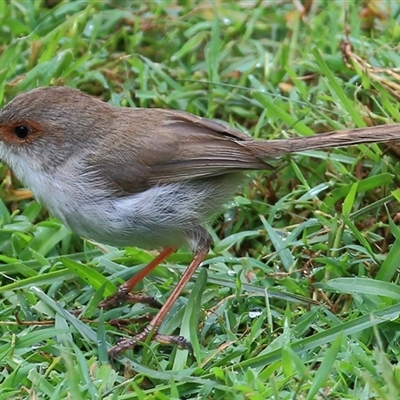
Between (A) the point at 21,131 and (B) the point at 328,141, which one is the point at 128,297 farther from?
(B) the point at 328,141

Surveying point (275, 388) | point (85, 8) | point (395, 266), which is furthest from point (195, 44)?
point (275, 388)

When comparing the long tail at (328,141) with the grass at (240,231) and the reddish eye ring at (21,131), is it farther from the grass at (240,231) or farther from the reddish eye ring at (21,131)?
the reddish eye ring at (21,131)

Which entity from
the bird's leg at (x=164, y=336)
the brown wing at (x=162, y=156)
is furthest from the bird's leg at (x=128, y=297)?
the brown wing at (x=162, y=156)

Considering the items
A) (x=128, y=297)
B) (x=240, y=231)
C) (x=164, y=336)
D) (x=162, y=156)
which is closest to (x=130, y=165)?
(x=162, y=156)

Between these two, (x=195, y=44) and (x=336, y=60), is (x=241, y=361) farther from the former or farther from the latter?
(x=195, y=44)

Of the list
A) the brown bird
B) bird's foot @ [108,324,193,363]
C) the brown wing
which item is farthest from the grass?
the brown wing

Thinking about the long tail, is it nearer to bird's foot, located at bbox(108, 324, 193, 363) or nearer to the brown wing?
the brown wing

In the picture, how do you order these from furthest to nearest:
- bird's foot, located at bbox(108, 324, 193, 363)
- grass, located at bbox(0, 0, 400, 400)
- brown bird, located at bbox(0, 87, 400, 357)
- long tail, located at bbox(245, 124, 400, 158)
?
1. long tail, located at bbox(245, 124, 400, 158)
2. brown bird, located at bbox(0, 87, 400, 357)
3. bird's foot, located at bbox(108, 324, 193, 363)
4. grass, located at bbox(0, 0, 400, 400)
